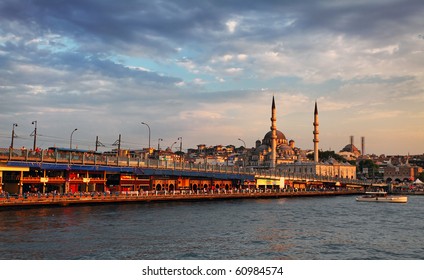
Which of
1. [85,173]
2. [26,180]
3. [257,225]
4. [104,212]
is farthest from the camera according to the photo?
[85,173]

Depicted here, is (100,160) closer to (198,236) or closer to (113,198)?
(113,198)

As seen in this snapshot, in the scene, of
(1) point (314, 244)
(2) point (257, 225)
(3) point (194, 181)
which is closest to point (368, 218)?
(2) point (257, 225)

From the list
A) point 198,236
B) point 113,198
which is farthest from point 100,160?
point 198,236

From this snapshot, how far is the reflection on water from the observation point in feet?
117

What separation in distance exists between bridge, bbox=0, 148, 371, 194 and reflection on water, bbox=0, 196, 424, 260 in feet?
39.4

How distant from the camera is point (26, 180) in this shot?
74.8 meters

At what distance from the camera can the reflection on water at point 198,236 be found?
35.6m

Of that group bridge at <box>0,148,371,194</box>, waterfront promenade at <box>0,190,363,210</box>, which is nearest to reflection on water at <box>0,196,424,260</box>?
waterfront promenade at <box>0,190,363,210</box>

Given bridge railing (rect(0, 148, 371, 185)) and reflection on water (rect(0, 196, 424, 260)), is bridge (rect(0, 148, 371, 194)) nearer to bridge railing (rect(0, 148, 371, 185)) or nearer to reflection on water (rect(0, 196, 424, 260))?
bridge railing (rect(0, 148, 371, 185))

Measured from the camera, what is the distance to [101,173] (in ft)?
292

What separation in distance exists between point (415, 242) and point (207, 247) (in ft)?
57.5

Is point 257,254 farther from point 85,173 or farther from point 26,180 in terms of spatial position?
point 85,173

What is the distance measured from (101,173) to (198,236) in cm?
4855

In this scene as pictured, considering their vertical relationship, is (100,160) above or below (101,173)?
above
